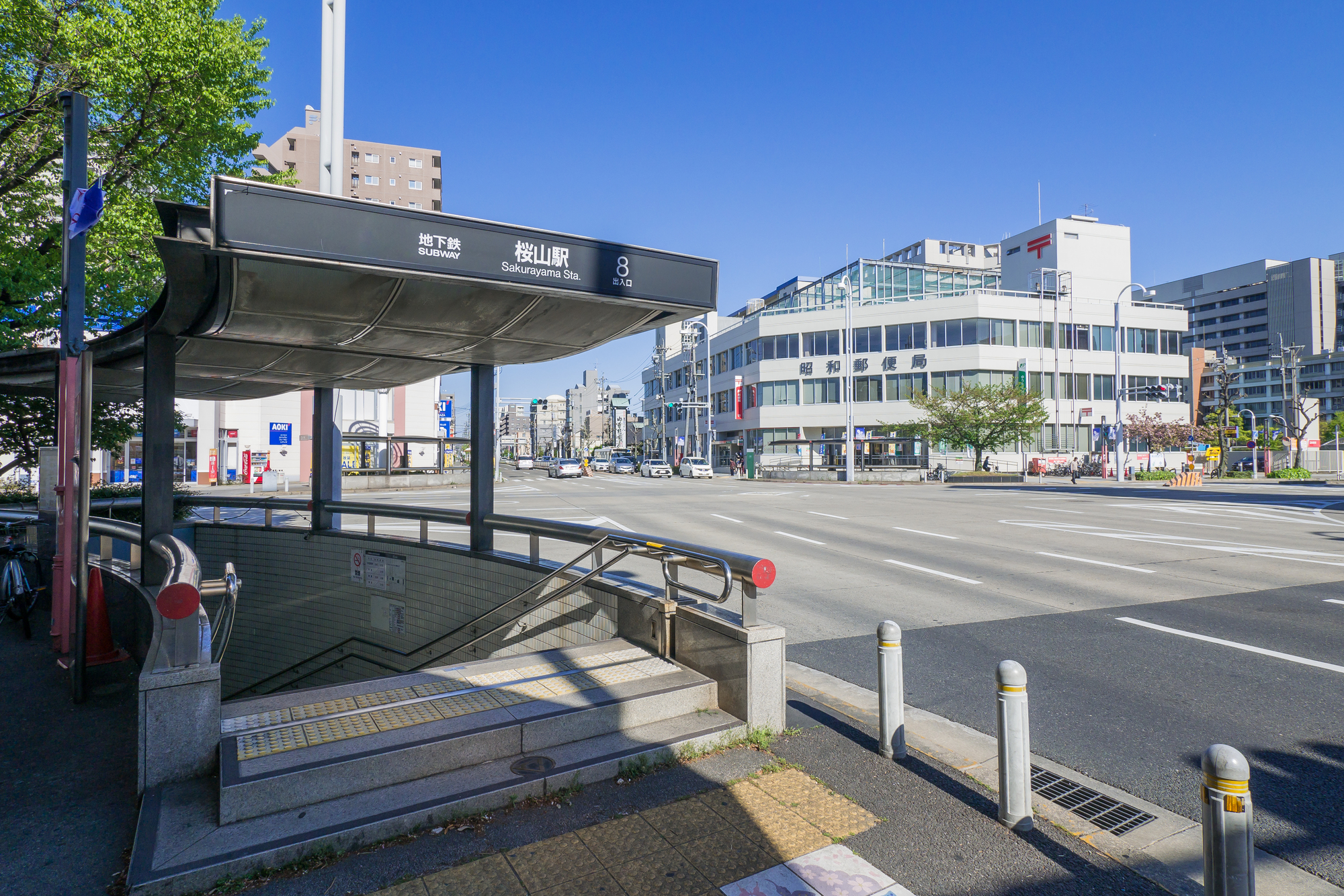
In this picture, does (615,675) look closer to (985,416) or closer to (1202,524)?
(1202,524)

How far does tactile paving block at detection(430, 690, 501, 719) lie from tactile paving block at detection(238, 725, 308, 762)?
0.77m

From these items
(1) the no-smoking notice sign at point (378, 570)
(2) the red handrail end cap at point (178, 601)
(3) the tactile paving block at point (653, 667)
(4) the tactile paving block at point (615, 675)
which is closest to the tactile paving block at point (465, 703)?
(4) the tactile paving block at point (615, 675)

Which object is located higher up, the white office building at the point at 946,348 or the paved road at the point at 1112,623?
the white office building at the point at 946,348

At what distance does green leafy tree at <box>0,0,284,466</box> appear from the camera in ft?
39.1

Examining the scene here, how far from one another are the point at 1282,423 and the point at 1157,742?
121 metres

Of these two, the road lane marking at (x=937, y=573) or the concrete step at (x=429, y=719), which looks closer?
the concrete step at (x=429, y=719)

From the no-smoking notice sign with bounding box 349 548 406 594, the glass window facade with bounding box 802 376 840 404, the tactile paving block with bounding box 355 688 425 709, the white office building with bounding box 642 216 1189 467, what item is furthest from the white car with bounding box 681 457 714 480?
the tactile paving block with bounding box 355 688 425 709

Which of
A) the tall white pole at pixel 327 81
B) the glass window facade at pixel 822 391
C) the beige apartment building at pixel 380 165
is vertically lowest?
the tall white pole at pixel 327 81

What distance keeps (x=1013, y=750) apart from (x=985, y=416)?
176ft

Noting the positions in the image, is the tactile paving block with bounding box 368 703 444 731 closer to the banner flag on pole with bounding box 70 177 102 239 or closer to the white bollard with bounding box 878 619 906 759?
the white bollard with bounding box 878 619 906 759

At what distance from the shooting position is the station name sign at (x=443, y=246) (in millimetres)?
4379

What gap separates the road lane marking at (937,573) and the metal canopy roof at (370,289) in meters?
6.76

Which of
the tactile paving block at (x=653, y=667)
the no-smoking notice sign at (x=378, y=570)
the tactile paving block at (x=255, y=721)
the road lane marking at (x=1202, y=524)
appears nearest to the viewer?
the tactile paving block at (x=255, y=721)

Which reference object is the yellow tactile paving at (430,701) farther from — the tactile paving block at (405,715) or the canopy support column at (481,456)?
the canopy support column at (481,456)
